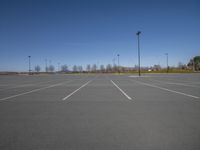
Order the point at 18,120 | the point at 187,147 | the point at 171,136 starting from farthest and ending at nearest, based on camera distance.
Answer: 1. the point at 18,120
2. the point at 171,136
3. the point at 187,147

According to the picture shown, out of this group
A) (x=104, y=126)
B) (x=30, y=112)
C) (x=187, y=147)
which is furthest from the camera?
(x=30, y=112)

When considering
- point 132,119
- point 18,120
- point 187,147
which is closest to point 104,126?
point 132,119

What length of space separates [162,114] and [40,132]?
4.19 meters

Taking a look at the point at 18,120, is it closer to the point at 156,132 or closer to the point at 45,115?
the point at 45,115

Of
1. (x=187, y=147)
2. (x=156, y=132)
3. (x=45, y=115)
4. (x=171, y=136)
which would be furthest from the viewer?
(x=45, y=115)

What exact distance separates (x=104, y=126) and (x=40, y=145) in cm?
186

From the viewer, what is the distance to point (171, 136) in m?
4.02

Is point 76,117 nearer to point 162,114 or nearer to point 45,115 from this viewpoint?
point 45,115

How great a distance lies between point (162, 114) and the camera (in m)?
5.98

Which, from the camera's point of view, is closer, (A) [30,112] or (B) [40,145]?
(B) [40,145]

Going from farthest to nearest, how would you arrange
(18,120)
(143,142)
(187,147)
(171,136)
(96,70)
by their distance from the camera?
(96,70) < (18,120) < (171,136) < (143,142) < (187,147)

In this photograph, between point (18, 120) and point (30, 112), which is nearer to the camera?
point (18, 120)

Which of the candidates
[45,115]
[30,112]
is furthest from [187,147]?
[30,112]

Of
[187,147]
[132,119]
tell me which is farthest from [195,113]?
[187,147]
